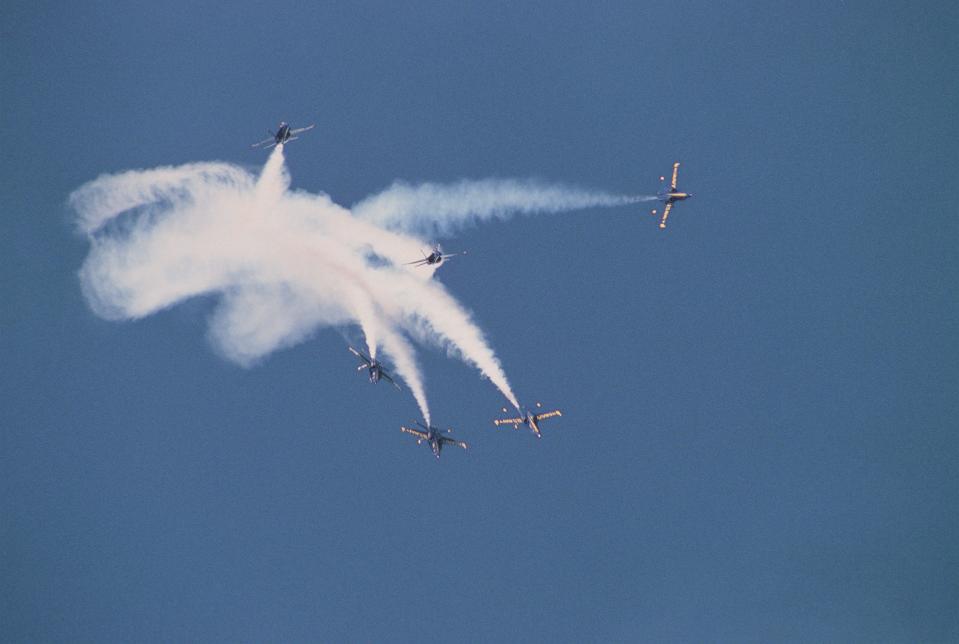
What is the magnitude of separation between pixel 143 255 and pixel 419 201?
22.5 metres

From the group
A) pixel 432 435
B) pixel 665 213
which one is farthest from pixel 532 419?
pixel 665 213

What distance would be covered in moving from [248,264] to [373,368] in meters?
13.1

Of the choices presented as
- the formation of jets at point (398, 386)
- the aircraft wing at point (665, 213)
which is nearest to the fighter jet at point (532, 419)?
the formation of jets at point (398, 386)

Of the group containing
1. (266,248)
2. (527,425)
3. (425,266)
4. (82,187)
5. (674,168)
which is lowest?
(527,425)

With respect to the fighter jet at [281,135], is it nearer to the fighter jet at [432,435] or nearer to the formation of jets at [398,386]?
the formation of jets at [398,386]

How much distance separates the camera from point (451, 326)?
62.1 metres

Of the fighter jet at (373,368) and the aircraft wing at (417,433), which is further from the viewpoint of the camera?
the aircraft wing at (417,433)

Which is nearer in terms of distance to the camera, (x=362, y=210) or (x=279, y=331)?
(x=362, y=210)

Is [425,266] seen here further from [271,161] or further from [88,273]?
[88,273]

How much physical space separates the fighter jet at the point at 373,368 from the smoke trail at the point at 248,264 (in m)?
0.89

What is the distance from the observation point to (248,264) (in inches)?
2584

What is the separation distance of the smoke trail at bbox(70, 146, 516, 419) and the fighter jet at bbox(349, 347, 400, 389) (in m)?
0.89

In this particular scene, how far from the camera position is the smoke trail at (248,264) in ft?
203

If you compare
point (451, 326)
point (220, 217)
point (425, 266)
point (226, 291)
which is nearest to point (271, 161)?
point (220, 217)
